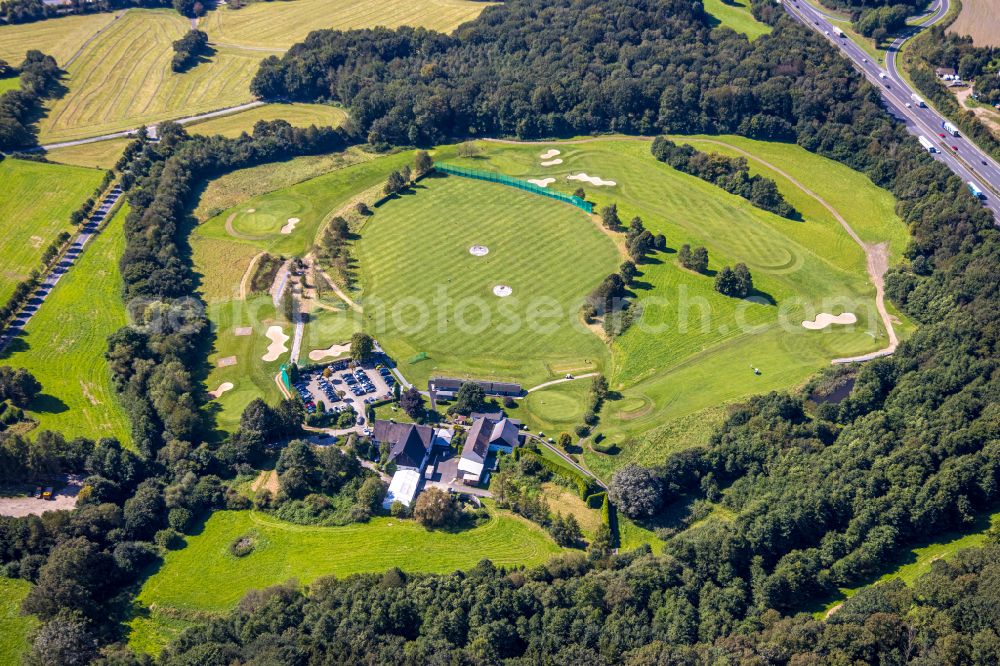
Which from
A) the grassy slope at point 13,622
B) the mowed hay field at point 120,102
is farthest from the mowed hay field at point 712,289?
the mowed hay field at point 120,102

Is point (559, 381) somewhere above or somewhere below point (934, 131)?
below

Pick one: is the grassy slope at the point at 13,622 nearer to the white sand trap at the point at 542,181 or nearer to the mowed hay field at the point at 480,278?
the mowed hay field at the point at 480,278

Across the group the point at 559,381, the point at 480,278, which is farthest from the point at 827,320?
the point at 480,278

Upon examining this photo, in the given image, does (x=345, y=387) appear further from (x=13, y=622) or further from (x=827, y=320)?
(x=827, y=320)

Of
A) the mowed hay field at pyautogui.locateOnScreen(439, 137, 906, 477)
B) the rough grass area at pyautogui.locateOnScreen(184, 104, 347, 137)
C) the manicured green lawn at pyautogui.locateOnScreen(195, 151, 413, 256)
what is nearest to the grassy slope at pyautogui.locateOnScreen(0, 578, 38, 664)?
the mowed hay field at pyautogui.locateOnScreen(439, 137, 906, 477)

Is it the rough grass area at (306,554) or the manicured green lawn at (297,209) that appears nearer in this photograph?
the rough grass area at (306,554)

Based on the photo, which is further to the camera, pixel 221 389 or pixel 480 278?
pixel 480 278
